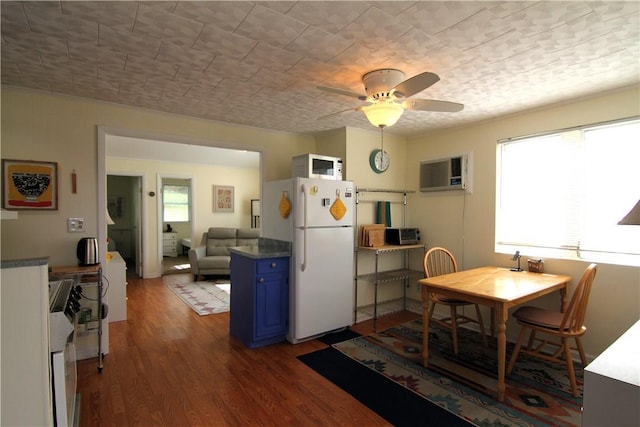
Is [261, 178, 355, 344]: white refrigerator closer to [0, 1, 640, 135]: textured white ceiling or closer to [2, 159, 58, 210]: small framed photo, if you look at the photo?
[0, 1, 640, 135]: textured white ceiling

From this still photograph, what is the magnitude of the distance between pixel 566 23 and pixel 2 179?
3939 millimetres

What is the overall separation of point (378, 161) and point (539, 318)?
2350 mm

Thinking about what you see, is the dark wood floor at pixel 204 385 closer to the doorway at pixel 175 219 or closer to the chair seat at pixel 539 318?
the chair seat at pixel 539 318

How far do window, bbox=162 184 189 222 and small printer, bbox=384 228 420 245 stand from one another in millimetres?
6345

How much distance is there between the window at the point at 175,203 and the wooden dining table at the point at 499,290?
24.2ft

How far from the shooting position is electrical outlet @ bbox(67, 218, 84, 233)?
9.12 ft

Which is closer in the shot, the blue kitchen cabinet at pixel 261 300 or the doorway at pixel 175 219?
the blue kitchen cabinet at pixel 261 300

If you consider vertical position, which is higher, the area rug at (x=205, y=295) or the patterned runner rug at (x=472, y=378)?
the area rug at (x=205, y=295)

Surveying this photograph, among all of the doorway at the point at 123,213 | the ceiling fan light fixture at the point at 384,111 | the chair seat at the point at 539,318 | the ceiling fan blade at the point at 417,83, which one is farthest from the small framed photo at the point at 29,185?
the doorway at the point at 123,213

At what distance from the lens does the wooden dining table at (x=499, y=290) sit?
225 centimetres

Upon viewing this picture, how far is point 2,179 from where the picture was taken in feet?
8.22

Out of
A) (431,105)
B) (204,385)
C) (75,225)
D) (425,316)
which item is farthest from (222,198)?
(431,105)

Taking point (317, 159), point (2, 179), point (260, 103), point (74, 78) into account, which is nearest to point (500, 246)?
point (317, 159)

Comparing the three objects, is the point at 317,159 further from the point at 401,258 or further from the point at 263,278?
the point at 401,258
